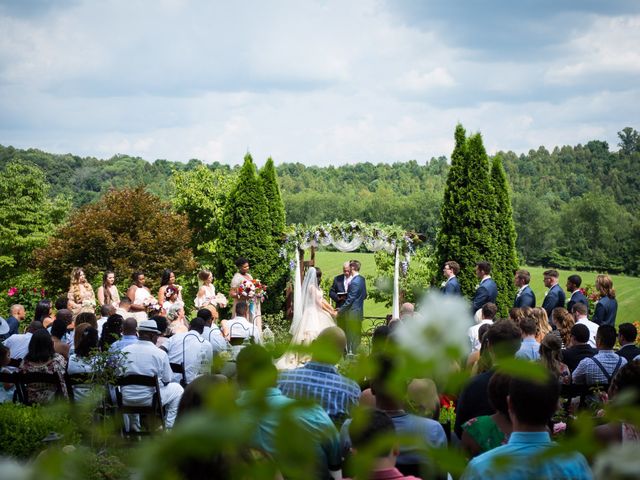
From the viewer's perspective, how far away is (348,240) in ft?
61.9

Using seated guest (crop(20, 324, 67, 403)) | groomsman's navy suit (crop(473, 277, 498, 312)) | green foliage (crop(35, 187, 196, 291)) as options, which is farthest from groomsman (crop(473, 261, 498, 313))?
green foliage (crop(35, 187, 196, 291))

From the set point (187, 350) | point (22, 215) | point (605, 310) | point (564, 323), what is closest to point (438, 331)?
point (187, 350)

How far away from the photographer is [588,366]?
680 centimetres

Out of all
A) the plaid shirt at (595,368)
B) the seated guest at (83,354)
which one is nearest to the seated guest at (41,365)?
the seated guest at (83,354)

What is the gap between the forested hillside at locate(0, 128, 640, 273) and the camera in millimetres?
60312

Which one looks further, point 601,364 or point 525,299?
point 525,299

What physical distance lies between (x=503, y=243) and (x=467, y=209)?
1314 millimetres

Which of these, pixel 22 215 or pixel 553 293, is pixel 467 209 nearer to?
pixel 553 293

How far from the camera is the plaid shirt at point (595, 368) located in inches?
268

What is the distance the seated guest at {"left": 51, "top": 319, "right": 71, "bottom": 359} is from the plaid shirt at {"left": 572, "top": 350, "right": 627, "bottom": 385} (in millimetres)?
5427

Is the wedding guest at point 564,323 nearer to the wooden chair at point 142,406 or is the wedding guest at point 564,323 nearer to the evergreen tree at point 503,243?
the wooden chair at point 142,406

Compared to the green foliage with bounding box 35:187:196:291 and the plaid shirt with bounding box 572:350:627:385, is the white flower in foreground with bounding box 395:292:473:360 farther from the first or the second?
the green foliage with bounding box 35:187:196:291

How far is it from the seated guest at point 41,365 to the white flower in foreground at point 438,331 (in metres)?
7.12

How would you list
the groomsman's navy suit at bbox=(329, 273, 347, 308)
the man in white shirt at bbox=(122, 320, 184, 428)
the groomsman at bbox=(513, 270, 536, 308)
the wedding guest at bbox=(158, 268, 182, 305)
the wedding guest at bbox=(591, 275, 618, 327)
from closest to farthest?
the man in white shirt at bbox=(122, 320, 184, 428) < the wedding guest at bbox=(591, 275, 618, 327) < the groomsman at bbox=(513, 270, 536, 308) < the wedding guest at bbox=(158, 268, 182, 305) < the groomsman's navy suit at bbox=(329, 273, 347, 308)
